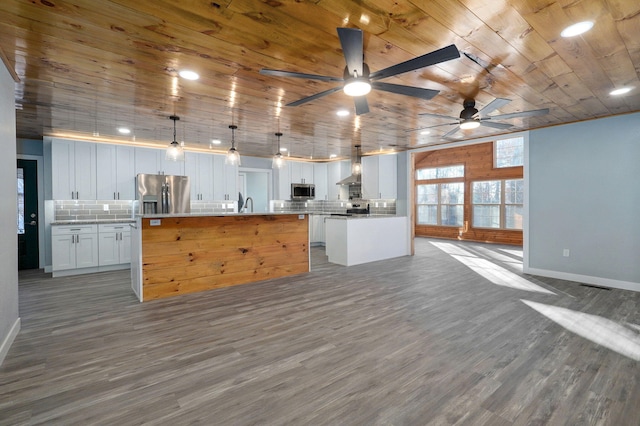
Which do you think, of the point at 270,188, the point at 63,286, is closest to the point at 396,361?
the point at 63,286

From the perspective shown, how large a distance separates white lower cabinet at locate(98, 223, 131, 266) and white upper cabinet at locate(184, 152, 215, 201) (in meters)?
1.57

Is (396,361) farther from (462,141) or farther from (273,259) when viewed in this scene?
(462,141)

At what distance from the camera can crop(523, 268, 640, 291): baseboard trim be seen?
4.48 m

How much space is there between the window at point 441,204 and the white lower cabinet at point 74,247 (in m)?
9.83

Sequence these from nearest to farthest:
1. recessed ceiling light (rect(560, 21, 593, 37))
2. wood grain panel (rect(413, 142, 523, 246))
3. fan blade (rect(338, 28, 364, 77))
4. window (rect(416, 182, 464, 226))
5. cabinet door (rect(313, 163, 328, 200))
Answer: fan blade (rect(338, 28, 364, 77)) → recessed ceiling light (rect(560, 21, 593, 37)) → wood grain panel (rect(413, 142, 523, 246)) → cabinet door (rect(313, 163, 328, 200)) → window (rect(416, 182, 464, 226))

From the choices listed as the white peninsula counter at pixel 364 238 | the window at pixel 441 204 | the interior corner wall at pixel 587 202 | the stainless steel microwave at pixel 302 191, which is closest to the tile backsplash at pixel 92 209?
the stainless steel microwave at pixel 302 191

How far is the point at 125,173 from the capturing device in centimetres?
623

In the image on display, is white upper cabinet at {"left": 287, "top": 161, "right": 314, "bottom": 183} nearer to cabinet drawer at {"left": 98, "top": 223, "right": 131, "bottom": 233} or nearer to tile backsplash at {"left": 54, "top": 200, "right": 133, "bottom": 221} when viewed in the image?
tile backsplash at {"left": 54, "top": 200, "right": 133, "bottom": 221}

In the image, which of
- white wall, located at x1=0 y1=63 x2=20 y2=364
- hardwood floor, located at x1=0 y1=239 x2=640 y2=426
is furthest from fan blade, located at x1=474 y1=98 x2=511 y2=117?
white wall, located at x1=0 y1=63 x2=20 y2=364

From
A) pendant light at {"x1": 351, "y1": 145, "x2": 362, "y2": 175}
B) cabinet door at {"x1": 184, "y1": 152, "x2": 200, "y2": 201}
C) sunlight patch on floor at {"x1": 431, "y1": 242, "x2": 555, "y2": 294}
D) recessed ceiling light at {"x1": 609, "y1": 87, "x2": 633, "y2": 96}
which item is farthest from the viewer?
pendant light at {"x1": 351, "y1": 145, "x2": 362, "y2": 175}

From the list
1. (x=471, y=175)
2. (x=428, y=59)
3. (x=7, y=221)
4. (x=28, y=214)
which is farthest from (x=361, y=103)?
(x=471, y=175)

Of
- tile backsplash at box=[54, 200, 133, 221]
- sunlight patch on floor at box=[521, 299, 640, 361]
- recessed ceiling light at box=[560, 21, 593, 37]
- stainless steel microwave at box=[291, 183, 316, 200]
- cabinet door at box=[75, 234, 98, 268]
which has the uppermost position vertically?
recessed ceiling light at box=[560, 21, 593, 37]

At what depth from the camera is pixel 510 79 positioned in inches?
125

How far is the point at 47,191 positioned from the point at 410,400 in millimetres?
7110
